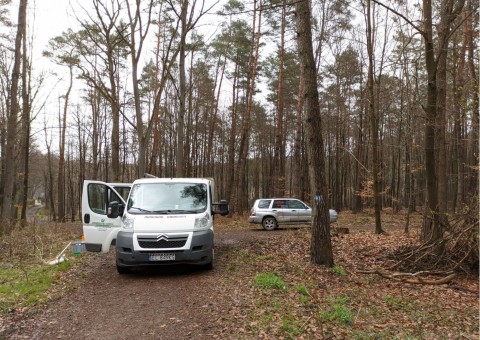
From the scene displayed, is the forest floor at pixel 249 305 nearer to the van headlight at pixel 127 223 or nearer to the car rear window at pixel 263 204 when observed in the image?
the van headlight at pixel 127 223

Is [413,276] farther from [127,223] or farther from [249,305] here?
[127,223]

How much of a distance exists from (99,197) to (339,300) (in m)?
6.48

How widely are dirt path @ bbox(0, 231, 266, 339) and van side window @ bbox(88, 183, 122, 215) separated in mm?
1735

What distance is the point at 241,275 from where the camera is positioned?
796cm

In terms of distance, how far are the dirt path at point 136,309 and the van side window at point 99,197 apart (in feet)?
5.69

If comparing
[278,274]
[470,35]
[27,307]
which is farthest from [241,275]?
[470,35]

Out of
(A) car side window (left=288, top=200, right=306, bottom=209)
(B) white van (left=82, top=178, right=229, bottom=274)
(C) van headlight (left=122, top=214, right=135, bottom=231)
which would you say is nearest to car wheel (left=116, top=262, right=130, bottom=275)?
(B) white van (left=82, top=178, right=229, bottom=274)

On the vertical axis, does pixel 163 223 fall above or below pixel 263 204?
above

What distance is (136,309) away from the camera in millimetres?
5867

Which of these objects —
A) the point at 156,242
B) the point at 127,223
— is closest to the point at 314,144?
the point at 156,242

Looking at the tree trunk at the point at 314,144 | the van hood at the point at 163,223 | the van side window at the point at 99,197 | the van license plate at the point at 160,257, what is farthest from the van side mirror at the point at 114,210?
the tree trunk at the point at 314,144

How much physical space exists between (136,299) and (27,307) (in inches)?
68.7

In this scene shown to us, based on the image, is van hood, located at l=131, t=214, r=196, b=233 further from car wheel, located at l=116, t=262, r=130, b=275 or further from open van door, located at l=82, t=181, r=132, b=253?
open van door, located at l=82, t=181, r=132, b=253

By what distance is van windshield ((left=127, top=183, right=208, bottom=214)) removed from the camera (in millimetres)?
8383
